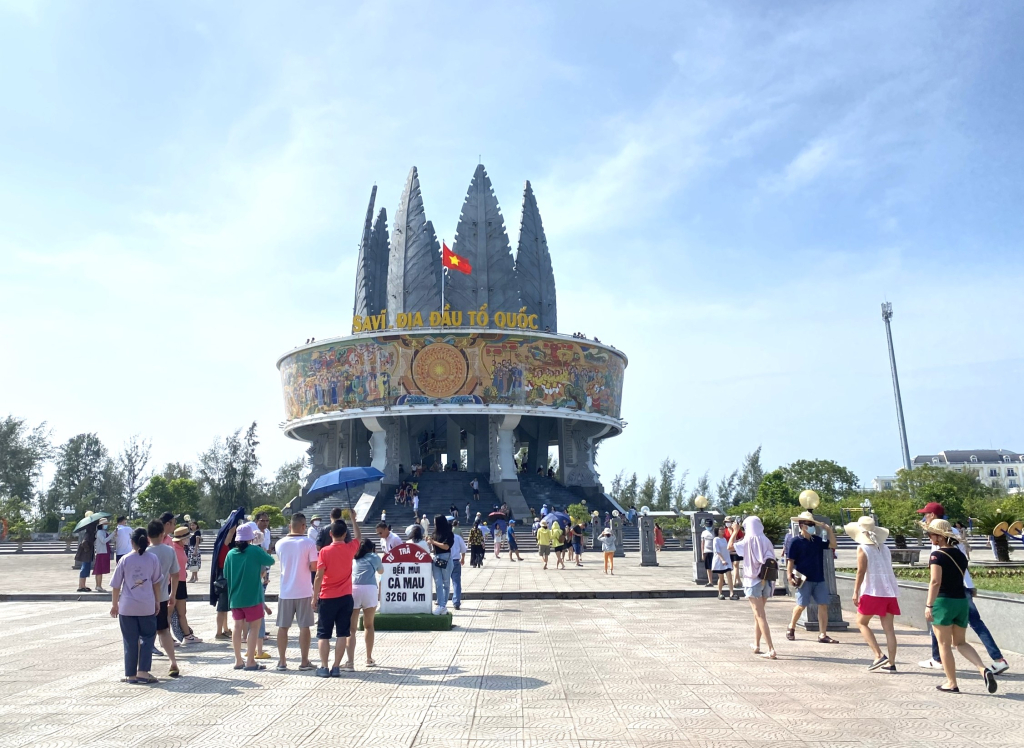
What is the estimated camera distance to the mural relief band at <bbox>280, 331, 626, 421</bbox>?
131ft

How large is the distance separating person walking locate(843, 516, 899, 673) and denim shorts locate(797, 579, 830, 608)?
160 centimetres

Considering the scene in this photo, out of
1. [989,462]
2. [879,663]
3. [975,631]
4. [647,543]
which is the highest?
[989,462]

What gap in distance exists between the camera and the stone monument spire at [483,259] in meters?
44.7

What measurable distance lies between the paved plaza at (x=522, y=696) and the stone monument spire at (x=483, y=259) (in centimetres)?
3582

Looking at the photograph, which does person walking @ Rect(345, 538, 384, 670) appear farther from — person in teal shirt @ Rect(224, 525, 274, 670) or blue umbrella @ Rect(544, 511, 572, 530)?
blue umbrella @ Rect(544, 511, 572, 530)

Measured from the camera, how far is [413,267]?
44.8 m

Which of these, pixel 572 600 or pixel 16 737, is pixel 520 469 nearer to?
pixel 572 600

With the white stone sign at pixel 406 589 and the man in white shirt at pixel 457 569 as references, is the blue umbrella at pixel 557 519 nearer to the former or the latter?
the man in white shirt at pixel 457 569

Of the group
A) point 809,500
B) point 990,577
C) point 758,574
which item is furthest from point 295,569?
point 990,577

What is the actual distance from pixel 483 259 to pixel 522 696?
40.2 m

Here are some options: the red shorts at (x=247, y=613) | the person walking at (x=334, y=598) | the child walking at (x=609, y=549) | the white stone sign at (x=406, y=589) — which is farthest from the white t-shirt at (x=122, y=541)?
the child walking at (x=609, y=549)

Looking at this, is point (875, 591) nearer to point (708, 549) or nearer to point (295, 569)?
point (295, 569)

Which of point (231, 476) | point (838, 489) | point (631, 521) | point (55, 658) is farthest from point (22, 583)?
point (838, 489)

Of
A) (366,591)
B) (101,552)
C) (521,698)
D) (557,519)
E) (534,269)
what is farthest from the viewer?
(534,269)
